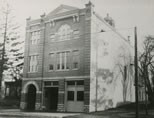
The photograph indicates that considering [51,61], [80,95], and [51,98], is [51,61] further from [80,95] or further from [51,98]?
[80,95]

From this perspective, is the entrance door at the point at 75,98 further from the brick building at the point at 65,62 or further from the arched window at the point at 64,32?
the arched window at the point at 64,32

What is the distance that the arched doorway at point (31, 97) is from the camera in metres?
32.4

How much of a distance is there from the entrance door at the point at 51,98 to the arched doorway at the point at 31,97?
9.44 feet

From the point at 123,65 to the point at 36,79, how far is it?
45.8ft

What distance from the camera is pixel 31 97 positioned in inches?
1291

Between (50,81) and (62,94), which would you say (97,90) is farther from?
(50,81)

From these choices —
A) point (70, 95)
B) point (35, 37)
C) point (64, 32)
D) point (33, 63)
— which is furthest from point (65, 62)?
→ point (35, 37)

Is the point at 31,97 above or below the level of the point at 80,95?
below

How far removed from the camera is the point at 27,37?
3341 cm

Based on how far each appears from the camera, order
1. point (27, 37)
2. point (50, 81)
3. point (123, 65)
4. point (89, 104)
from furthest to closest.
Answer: point (123, 65), point (27, 37), point (50, 81), point (89, 104)

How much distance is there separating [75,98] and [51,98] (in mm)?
4834

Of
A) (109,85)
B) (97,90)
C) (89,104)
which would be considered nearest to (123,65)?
(109,85)

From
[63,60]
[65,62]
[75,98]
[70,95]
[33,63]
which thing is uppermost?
[63,60]

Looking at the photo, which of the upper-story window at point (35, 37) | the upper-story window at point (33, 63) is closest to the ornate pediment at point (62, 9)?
the upper-story window at point (35, 37)
